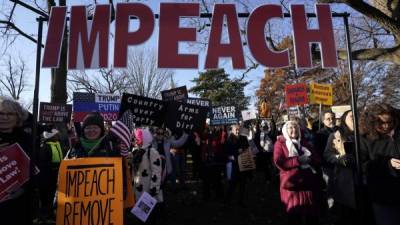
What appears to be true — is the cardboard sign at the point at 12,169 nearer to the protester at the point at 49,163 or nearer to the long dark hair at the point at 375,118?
the long dark hair at the point at 375,118

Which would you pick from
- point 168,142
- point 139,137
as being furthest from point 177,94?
point 139,137

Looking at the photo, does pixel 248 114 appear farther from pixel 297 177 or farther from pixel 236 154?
pixel 297 177

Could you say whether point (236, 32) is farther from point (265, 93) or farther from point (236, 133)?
point (265, 93)

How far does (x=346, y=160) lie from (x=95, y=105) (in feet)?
33.8

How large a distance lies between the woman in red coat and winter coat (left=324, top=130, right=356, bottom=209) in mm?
345

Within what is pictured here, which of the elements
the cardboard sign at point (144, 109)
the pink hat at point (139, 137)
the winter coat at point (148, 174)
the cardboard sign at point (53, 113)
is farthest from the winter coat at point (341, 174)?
the cardboard sign at point (53, 113)

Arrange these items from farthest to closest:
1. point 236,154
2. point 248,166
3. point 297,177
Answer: point 236,154 < point 248,166 < point 297,177

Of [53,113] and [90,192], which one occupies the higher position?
[53,113]

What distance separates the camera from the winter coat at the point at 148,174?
6.52 metres

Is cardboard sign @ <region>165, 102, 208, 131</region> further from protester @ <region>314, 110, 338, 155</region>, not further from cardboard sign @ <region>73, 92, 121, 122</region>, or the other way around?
cardboard sign @ <region>73, 92, 121, 122</region>

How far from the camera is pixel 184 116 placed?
9.14 m

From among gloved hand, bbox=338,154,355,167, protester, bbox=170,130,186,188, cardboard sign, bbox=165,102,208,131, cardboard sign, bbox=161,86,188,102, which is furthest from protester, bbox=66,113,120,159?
cardboard sign, bbox=161,86,188,102

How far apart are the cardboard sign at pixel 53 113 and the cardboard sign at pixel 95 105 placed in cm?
43

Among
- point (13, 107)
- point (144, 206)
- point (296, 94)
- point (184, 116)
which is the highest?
point (296, 94)
